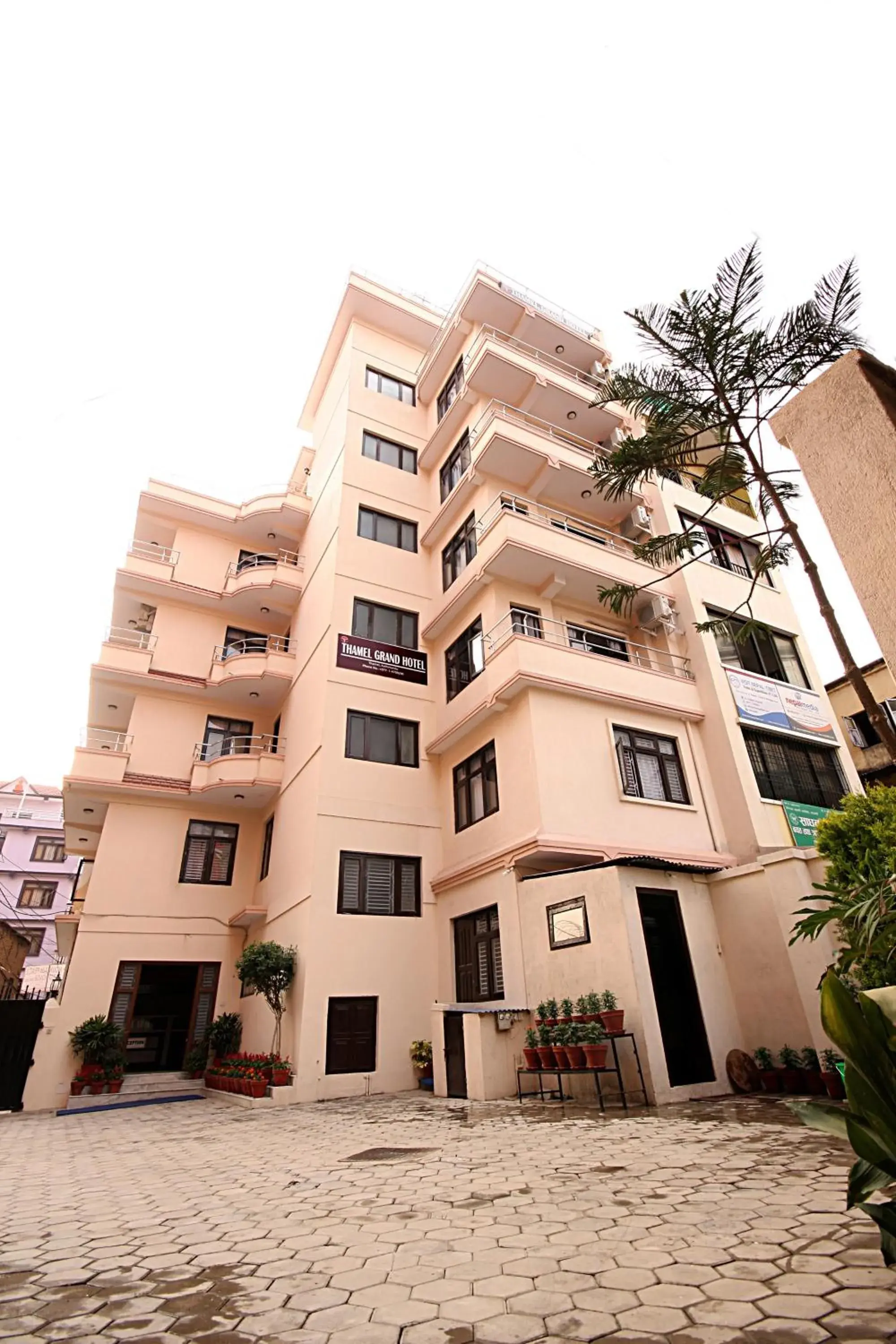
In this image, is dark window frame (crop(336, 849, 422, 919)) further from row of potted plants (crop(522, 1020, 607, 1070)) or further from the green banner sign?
the green banner sign

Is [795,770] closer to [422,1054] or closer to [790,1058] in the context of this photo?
[790,1058]

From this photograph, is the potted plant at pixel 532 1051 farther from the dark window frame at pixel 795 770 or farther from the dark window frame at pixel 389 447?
the dark window frame at pixel 389 447

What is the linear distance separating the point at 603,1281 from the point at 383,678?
46.8 ft

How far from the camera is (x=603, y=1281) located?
310 cm

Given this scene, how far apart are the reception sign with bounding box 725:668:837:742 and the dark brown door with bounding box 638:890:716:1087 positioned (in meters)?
6.83

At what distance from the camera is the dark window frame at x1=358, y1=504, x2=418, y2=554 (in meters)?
18.8

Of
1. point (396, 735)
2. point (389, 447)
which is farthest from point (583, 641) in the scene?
point (389, 447)

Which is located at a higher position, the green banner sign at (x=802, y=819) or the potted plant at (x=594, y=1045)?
the green banner sign at (x=802, y=819)

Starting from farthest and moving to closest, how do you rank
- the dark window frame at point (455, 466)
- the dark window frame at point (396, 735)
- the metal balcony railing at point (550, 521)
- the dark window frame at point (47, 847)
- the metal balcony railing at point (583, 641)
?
the dark window frame at point (47, 847) → the dark window frame at point (455, 466) → the metal balcony railing at point (550, 521) → the dark window frame at point (396, 735) → the metal balcony railing at point (583, 641)

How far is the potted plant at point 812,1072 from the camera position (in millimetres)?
8938

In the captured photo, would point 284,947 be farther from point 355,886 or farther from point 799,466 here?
point 799,466

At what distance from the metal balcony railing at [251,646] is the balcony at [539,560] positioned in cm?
579

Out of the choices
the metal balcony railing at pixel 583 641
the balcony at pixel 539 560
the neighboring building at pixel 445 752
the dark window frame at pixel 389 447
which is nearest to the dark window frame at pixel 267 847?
the neighboring building at pixel 445 752

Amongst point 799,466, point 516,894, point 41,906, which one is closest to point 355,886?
point 516,894
